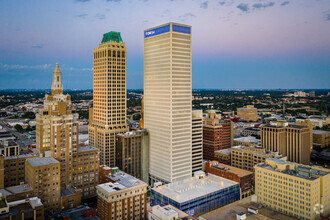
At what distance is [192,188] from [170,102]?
42.7m

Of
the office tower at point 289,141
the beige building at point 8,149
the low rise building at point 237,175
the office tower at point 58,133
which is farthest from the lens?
the office tower at point 289,141

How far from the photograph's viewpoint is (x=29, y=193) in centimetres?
9062

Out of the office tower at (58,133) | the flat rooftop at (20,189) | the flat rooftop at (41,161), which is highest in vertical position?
the office tower at (58,133)

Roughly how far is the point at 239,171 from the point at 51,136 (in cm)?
8593

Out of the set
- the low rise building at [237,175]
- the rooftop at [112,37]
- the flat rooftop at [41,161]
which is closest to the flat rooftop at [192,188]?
the low rise building at [237,175]

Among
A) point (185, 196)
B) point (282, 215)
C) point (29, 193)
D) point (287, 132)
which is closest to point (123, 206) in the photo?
point (185, 196)

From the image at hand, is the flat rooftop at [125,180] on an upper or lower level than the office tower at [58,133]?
lower

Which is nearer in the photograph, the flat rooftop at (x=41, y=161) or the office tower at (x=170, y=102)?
the flat rooftop at (x=41, y=161)

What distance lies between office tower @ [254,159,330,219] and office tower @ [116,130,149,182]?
6381 cm

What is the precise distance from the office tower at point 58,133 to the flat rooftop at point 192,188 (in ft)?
128

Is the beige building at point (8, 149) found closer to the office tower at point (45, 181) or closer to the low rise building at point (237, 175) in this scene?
the office tower at point (45, 181)

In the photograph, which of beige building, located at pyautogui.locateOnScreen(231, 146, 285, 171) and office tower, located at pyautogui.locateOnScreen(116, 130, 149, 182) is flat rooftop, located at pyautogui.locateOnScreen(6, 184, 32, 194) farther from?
beige building, located at pyautogui.locateOnScreen(231, 146, 285, 171)

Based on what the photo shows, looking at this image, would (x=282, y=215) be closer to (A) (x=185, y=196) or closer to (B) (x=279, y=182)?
(B) (x=279, y=182)

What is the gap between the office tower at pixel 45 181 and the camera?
300 feet
